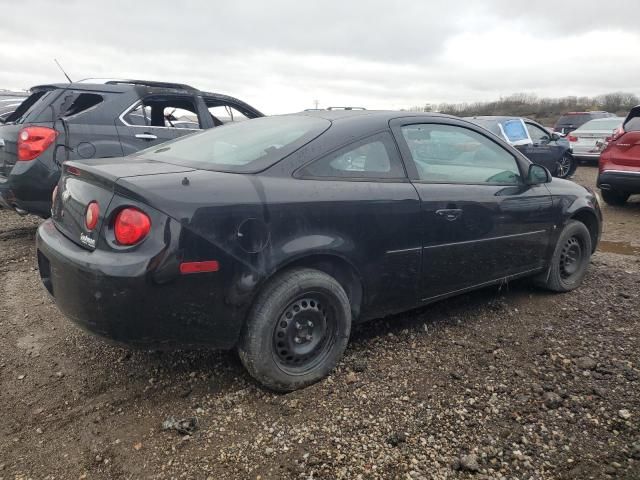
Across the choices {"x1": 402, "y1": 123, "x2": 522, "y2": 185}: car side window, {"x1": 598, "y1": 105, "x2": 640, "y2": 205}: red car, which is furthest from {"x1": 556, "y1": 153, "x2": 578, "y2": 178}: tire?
{"x1": 402, "y1": 123, "x2": 522, "y2": 185}: car side window

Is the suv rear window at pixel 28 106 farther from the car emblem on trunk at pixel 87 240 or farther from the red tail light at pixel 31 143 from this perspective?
the car emblem on trunk at pixel 87 240

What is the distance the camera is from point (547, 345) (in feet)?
10.5

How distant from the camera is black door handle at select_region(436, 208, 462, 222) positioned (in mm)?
3100

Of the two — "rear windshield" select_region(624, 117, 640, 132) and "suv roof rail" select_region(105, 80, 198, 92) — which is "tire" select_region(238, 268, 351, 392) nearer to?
"suv roof rail" select_region(105, 80, 198, 92)

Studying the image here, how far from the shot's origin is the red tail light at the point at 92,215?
234 cm

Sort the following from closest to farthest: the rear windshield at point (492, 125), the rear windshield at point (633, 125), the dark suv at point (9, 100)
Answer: the rear windshield at point (633, 125)
the rear windshield at point (492, 125)
the dark suv at point (9, 100)

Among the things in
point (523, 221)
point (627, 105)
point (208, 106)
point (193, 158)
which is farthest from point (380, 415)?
point (627, 105)

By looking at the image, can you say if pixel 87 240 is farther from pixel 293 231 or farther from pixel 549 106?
pixel 549 106

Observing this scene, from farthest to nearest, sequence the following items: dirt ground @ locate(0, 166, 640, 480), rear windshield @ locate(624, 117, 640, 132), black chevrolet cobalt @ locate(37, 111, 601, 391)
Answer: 1. rear windshield @ locate(624, 117, 640, 132)
2. black chevrolet cobalt @ locate(37, 111, 601, 391)
3. dirt ground @ locate(0, 166, 640, 480)

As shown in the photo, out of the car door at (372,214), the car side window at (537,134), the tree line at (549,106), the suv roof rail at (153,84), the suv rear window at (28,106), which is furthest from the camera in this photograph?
the tree line at (549,106)

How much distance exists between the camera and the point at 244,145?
2.96 metres

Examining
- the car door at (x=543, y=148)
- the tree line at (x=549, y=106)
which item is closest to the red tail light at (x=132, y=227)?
the car door at (x=543, y=148)

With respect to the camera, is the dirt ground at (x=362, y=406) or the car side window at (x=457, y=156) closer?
the dirt ground at (x=362, y=406)

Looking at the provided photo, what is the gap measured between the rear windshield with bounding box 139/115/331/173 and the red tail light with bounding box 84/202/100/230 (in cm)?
55
